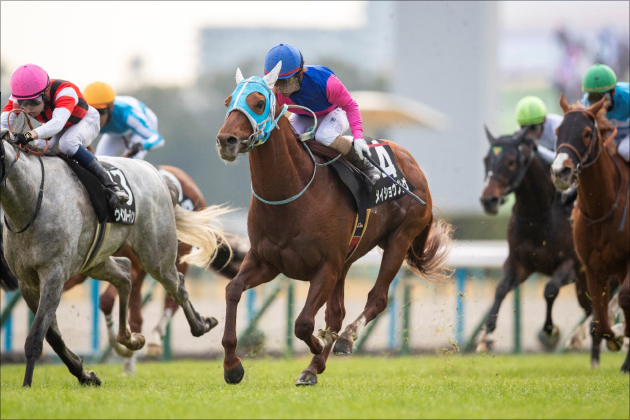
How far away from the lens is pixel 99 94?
768 centimetres

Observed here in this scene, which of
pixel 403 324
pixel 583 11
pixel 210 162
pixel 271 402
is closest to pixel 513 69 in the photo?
pixel 583 11

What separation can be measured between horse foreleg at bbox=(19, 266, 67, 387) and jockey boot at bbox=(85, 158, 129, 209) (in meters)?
0.69

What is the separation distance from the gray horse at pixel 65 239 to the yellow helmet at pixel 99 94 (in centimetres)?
99

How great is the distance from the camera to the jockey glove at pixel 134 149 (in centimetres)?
794

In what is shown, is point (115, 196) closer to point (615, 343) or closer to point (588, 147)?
point (588, 147)

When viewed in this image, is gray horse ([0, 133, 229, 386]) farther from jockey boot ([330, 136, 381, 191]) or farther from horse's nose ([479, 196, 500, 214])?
horse's nose ([479, 196, 500, 214])

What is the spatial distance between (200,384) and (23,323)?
515 cm

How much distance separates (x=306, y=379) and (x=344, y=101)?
70.6 inches

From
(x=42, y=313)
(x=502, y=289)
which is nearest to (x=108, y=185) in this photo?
(x=42, y=313)

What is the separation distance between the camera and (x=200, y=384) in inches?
237

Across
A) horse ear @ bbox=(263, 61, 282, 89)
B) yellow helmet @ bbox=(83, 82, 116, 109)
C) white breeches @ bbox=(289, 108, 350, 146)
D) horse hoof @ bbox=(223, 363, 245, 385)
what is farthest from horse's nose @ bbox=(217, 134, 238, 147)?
yellow helmet @ bbox=(83, 82, 116, 109)

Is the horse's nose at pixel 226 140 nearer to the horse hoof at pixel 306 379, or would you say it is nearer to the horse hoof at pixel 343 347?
the horse hoof at pixel 343 347

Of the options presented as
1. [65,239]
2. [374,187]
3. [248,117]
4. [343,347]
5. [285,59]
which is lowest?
[343,347]

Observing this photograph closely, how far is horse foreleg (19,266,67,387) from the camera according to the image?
5.35m
